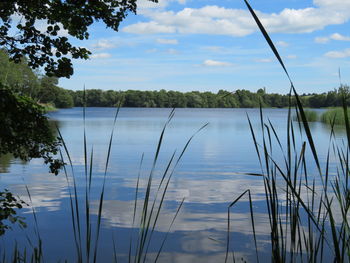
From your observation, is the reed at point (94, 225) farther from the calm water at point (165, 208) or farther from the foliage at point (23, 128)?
the foliage at point (23, 128)

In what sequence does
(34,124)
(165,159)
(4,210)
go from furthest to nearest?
(165,159)
(34,124)
(4,210)

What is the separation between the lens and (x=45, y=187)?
377 inches

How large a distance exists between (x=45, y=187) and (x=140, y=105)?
101354mm

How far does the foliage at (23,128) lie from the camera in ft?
11.6

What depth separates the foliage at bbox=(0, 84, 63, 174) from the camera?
3.54 metres

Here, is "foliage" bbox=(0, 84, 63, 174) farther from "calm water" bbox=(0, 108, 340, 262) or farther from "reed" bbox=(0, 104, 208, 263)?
"calm water" bbox=(0, 108, 340, 262)

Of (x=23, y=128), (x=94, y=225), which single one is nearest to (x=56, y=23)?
(x=23, y=128)

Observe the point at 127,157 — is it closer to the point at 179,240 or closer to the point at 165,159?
the point at 165,159

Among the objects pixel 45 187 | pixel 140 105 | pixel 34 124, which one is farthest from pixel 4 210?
pixel 140 105

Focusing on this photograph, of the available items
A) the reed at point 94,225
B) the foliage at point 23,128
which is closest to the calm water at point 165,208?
the reed at point 94,225

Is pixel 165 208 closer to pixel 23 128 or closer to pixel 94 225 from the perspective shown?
pixel 94 225

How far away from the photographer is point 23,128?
371cm

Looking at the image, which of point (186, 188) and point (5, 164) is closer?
point (186, 188)

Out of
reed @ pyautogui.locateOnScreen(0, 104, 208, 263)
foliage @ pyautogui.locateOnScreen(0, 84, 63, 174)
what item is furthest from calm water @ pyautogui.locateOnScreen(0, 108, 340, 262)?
foliage @ pyautogui.locateOnScreen(0, 84, 63, 174)
